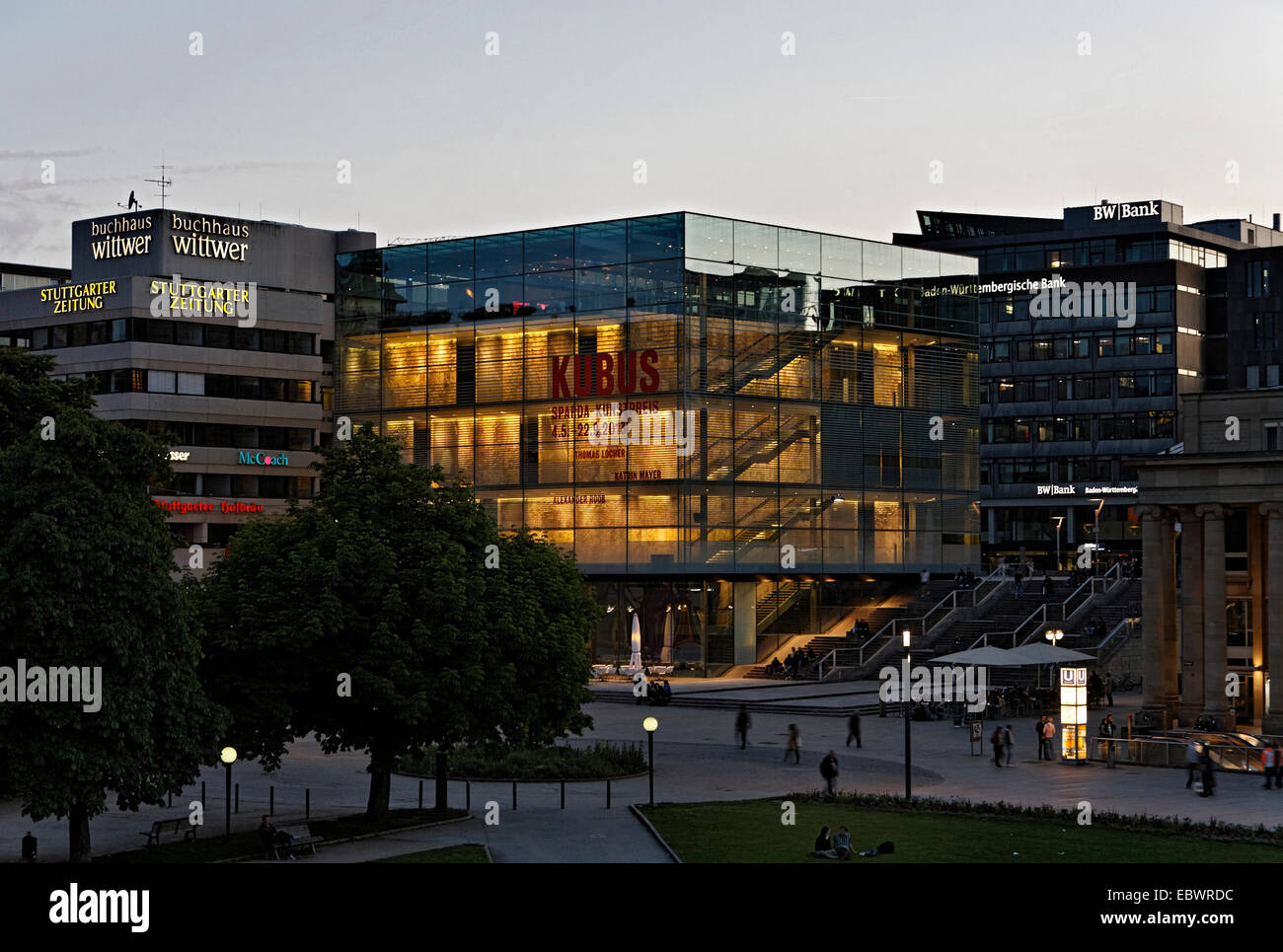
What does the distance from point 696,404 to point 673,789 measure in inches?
1650

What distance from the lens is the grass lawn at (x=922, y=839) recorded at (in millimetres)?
35281

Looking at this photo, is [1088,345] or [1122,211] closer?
[1088,345]

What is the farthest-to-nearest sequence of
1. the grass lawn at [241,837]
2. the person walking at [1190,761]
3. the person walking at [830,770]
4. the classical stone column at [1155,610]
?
the classical stone column at [1155,610] < the person walking at [1190,761] < the person walking at [830,770] < the grass lawn at [241,837]

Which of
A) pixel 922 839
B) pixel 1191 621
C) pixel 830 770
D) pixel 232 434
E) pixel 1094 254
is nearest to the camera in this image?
pixel 922 839

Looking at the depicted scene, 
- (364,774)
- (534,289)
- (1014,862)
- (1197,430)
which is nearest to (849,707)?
(1197,430)

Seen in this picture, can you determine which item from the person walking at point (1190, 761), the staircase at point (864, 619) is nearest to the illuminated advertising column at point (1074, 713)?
the person walking at point (1190, 761)

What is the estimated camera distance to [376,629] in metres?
39.2

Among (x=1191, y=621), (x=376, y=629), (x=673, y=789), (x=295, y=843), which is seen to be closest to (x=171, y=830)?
(x=295, y=843)

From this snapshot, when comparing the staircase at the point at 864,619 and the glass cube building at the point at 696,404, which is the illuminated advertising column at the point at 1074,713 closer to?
the staircase at the point at 864,619

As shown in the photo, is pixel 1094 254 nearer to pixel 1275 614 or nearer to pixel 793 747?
pixel 1275 614

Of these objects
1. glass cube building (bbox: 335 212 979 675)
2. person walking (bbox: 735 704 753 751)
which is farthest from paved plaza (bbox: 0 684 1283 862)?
glass cube building (bbox: 335 212 979 675)

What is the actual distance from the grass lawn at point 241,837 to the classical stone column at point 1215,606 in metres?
27.9

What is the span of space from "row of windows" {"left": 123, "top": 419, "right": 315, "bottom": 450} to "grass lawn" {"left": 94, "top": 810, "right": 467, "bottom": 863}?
6490 centimetres
